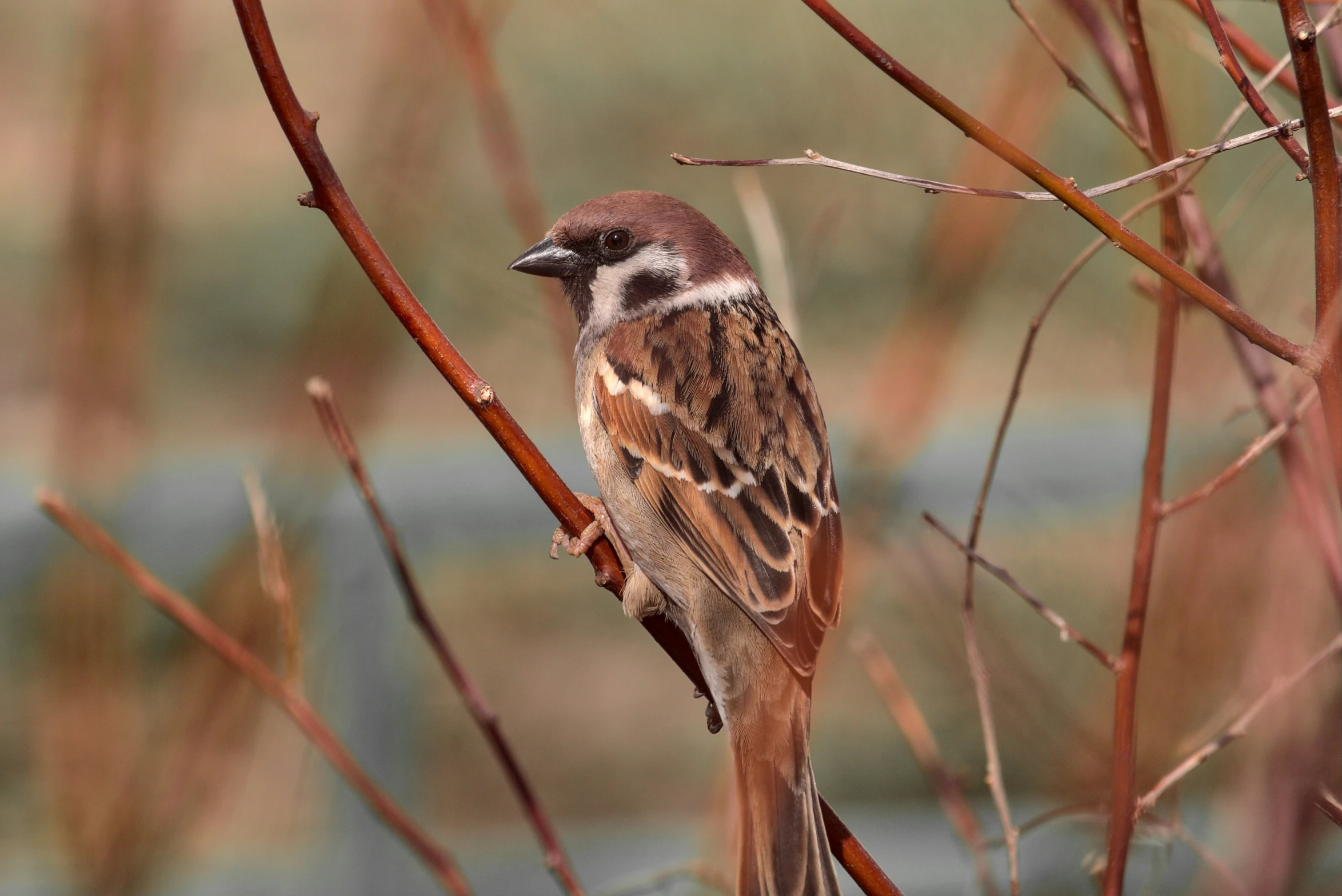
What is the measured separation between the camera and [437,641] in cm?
183

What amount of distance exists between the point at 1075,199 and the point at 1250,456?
409 mm

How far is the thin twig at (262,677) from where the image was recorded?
5.74 feet

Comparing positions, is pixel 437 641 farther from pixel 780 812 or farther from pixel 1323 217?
pixel 1323 217

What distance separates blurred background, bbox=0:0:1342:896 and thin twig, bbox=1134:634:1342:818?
0.06ft

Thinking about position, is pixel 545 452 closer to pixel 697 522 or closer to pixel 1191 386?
pixel 697 522

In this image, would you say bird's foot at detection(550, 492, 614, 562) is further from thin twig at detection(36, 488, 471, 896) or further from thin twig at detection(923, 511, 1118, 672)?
thin twig at detection(923, 511, 1118, 672)

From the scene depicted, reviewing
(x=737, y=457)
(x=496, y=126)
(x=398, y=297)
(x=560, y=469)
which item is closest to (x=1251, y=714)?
(x=398, y=297)

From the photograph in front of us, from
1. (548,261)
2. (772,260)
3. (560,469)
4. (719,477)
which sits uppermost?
(560,469)

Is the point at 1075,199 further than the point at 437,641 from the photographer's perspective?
No

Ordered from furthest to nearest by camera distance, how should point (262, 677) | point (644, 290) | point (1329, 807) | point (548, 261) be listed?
point (644, 290)
point (548, 261)
point (262, 677)
point (1329, 807)

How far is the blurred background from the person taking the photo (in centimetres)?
182

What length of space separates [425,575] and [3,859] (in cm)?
185

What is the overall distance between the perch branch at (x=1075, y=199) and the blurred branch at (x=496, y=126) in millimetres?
860

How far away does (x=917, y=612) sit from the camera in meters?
5.57
